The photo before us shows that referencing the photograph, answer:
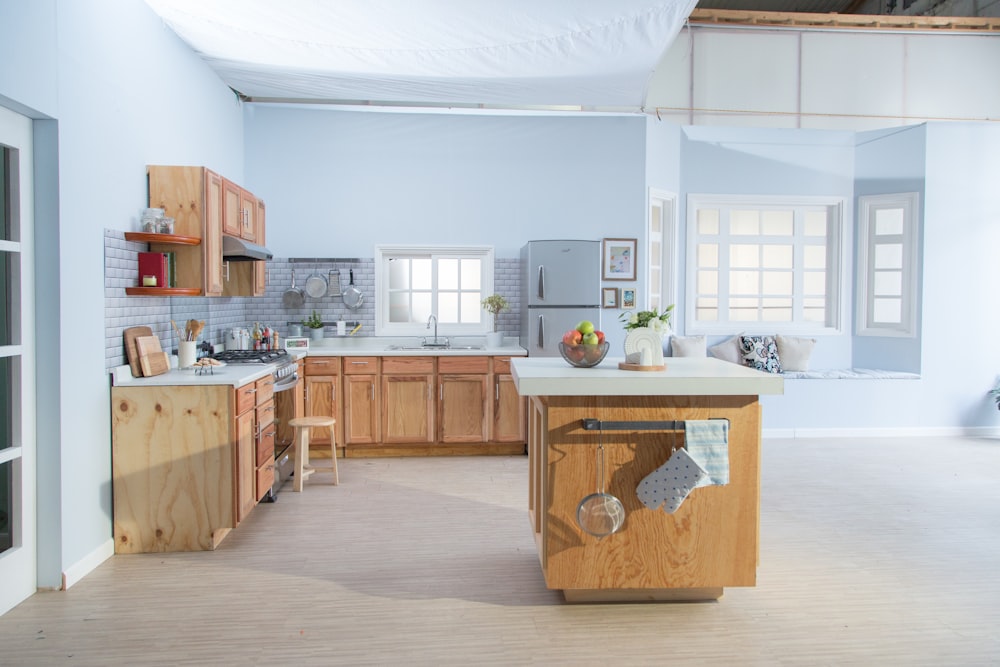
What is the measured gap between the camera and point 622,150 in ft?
21.8

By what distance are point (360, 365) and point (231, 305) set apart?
126 centimetres

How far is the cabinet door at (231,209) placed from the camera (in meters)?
4.59

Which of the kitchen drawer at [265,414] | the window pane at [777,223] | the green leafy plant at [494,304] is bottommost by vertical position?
the kitchen drawer at [265,414]

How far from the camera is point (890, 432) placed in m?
6.83

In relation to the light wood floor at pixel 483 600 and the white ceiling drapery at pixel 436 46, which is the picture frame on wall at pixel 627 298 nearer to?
the white ceiling drapery at pixel 436 46

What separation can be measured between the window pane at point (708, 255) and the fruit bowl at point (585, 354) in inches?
187

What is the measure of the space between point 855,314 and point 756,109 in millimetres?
2516

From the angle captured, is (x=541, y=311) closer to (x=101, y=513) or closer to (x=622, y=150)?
(x=622, y=150)

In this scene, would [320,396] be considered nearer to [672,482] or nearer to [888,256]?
[672,482]

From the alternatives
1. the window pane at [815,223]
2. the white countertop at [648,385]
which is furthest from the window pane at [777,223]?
the white countertop at [648,385]

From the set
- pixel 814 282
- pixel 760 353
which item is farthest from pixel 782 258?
pixel 760 353

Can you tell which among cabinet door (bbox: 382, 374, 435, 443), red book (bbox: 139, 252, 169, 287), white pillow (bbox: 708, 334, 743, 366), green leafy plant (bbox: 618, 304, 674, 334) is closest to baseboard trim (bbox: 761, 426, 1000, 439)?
white pillow (bbox: 708, 334, 743, 366)

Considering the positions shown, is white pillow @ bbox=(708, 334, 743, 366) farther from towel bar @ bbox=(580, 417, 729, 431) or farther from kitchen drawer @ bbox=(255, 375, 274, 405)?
kitchen drawer @ bbox=(255, 375, 274, 405)

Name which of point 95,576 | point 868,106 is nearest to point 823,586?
point 95,576
